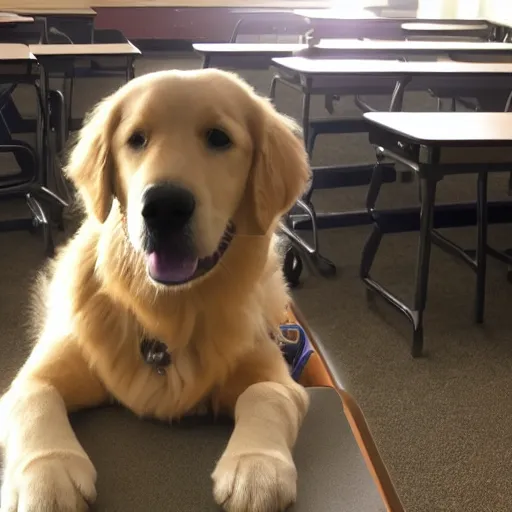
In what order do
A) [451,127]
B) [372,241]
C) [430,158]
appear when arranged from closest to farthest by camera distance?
[430,158] → [451,127] → [372,241]

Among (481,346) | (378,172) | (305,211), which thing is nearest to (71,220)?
(305,211)

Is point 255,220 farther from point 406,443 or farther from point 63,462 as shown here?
point 406,443

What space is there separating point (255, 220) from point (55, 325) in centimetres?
44

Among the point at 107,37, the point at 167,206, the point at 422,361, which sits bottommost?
the point at 422,361

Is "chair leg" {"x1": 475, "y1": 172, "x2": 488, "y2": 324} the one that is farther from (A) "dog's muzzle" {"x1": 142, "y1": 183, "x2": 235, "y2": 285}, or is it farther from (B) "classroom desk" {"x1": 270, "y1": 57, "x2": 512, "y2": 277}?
(A) "dog's muzzle" {"x1": 142, "y1": 183, "x2": 235, "y2": 285}

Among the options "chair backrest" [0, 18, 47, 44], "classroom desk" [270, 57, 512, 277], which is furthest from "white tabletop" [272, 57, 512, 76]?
"chair backrest" [0, 18, 47, 44]

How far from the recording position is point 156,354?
1.21 metres

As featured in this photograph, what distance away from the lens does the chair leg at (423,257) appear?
247 cm

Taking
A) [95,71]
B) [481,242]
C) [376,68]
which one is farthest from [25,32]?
[481,242]

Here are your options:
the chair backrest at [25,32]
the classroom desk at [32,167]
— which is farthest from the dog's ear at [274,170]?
the chair backrest at [25,32]

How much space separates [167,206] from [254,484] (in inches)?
17.3

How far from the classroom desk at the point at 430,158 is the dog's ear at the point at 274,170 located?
1.11 m

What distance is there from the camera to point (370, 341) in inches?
107

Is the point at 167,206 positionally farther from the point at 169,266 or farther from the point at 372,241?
the point at 372,241
